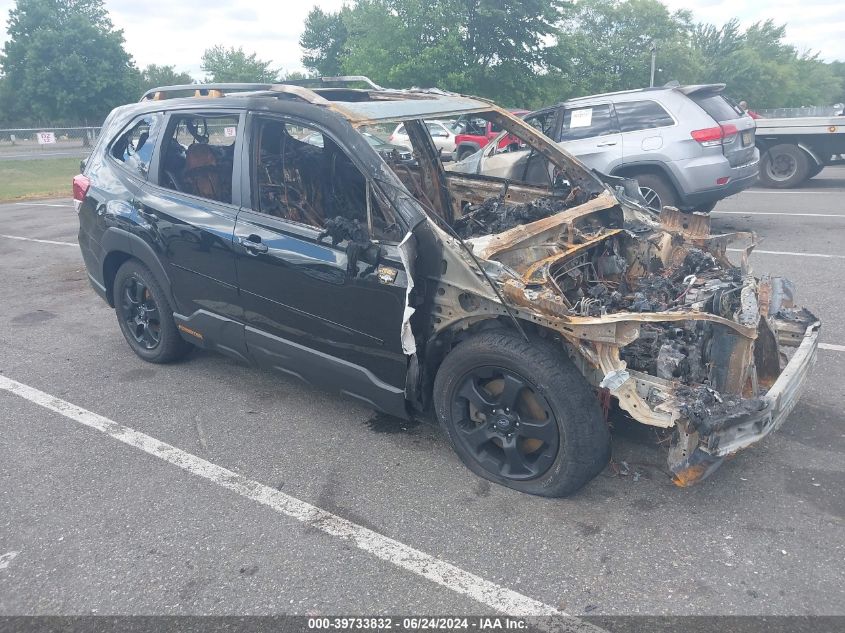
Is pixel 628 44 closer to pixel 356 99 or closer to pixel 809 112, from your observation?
pixel 809 112

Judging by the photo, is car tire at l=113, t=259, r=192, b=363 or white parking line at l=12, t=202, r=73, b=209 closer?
car tire at l=113, t=259, r=192, b=363

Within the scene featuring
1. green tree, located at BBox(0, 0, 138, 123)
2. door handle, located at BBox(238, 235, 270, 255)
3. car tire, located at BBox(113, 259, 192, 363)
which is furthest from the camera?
green tree, located at BBox(0, 0, 138, 123)

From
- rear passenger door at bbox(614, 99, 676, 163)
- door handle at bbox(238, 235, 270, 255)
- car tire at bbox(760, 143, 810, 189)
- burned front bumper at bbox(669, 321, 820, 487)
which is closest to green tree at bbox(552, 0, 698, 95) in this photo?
car tire at bbox(760, 143, 810, 189)

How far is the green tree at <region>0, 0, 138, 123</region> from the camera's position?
42.0 m

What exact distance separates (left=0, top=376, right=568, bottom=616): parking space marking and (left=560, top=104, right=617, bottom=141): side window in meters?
6.87

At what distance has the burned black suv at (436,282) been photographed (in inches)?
123

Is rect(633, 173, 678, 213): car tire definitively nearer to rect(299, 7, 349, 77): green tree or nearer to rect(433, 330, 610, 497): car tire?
rect(433, 330, 610, 497): car tire

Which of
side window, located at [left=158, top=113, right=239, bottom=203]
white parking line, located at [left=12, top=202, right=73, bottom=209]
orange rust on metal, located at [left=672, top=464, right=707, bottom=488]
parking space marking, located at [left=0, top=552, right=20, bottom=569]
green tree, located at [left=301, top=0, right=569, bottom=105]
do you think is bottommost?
parking space marking, located at [left=0, top=552, right=20, bottom=569]

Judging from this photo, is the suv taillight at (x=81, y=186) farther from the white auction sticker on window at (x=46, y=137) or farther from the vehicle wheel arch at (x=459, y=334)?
the white auction sticker on window at (x=46, y=137)

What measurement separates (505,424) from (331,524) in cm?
96

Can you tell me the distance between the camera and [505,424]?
3.33 m

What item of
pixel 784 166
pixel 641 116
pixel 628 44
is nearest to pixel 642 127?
Result: pixel 641 116

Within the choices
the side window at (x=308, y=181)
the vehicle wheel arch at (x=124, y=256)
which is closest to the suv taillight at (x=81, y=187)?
the vehicle wheel arch at (x=124, y=256)

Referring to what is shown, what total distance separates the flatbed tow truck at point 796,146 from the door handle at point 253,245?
436 inches
